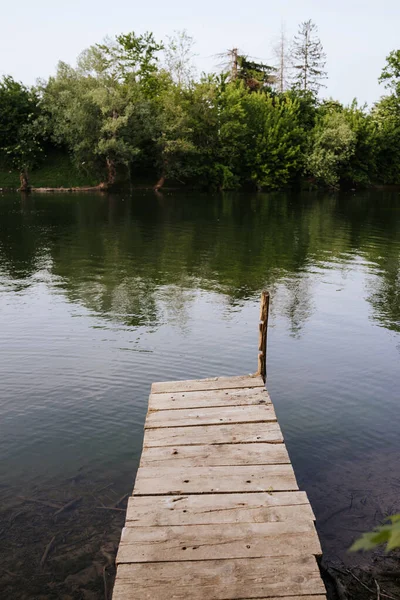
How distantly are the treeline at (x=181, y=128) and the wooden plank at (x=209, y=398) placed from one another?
189ft

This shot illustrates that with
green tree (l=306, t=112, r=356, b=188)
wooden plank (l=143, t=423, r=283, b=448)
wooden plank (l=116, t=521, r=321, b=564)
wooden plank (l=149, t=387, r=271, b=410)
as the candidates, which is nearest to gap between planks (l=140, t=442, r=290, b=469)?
wooden plank (l=143, t=423, r=283, b=448)

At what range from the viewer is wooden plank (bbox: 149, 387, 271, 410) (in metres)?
9.34

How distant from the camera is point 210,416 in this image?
29.1ft

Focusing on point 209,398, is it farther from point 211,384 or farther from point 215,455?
point 215,455

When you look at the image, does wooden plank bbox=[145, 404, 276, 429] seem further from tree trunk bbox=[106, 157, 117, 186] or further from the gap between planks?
tree trunk bbox=[106, 157, 117, 186]

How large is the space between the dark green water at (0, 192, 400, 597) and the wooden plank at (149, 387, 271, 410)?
117cm

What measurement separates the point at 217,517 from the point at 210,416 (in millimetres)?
2728

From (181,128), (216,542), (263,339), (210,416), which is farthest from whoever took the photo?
(181,128)

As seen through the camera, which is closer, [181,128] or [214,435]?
[214,435]

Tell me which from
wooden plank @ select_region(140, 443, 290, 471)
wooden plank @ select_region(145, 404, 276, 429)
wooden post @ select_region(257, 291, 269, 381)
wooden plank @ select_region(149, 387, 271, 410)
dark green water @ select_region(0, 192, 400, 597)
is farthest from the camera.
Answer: wooden post @ select_region(257, 291, 269, 381)

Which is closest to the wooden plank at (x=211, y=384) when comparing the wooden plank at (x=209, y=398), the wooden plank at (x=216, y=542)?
the wooden plank at (x=209, y=398)

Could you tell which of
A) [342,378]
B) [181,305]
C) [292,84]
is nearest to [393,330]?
[342,378]

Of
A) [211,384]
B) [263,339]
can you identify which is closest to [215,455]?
[211,384]

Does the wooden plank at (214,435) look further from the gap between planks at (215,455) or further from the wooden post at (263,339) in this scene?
the wooden post at (263,339)
